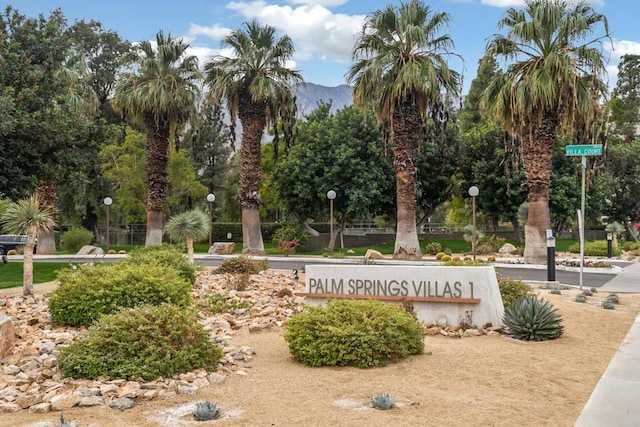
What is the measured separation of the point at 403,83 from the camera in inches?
1081

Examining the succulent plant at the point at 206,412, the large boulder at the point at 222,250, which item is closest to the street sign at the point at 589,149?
the succulent plant at the point at 206,412

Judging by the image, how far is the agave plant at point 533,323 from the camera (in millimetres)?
9398

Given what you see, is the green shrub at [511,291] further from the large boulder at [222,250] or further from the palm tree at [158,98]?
the large boulder at [222,250]

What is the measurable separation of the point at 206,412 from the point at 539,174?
78.3ft

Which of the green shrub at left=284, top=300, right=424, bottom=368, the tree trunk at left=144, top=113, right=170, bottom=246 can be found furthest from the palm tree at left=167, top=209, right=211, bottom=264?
the green shrub at left=284, top=300, right=424, bottom=368

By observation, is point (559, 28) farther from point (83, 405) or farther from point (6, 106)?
point (83, 405)

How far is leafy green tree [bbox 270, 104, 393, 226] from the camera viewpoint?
3938 cm

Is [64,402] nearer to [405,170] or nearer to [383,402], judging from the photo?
[383,402]

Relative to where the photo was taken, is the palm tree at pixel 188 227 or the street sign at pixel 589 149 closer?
the street sign at pixel 589 149

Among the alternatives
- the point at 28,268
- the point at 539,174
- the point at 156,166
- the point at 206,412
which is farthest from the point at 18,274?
the point at 539,174

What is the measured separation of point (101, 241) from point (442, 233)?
2919 centimetres

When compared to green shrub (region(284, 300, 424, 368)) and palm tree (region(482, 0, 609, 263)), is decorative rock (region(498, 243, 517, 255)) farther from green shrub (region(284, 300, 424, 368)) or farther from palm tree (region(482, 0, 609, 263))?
green shrub (region(284, 300, 424, 368))

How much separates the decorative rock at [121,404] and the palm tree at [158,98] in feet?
91.9

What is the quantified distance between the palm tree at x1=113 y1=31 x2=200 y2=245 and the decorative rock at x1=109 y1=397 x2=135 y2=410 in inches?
1103
